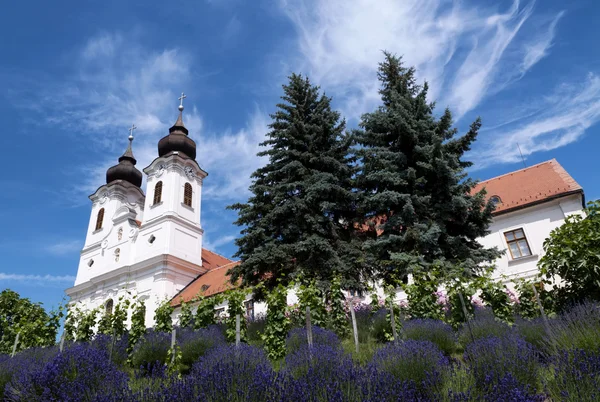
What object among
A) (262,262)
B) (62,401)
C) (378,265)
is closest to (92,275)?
(262,262)

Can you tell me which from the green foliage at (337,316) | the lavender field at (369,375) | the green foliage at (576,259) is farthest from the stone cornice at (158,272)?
the green foliage at (576,259)

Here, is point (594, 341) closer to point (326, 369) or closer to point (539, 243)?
point (326, 369)

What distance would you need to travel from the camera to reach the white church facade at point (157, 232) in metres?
29.2

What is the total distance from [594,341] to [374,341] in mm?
4972

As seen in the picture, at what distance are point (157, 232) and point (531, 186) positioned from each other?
27740 mm

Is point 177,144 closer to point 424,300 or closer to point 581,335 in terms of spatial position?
point 424,300

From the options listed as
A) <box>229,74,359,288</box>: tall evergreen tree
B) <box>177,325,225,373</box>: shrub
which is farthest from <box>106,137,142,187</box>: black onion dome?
<box>177,325,225,373</box>: shrub

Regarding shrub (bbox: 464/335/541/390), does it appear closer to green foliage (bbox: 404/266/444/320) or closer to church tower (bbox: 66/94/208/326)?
green foliage (bbox: 404/266/444/320)

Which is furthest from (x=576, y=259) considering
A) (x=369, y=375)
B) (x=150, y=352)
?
(x=150, y=352)

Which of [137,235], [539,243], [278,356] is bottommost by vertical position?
[278,356]

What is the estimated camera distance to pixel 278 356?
9.08 m

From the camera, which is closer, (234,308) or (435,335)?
(435,335)

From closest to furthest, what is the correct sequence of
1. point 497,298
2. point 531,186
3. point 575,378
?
point 575,378, point 497,298, point 531,186

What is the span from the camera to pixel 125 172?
41.1m
